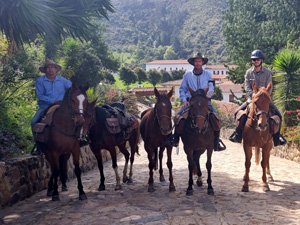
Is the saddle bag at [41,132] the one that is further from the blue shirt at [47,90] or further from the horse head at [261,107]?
the horse head at [261,107]

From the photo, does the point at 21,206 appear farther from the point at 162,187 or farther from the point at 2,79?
the point at 2,79

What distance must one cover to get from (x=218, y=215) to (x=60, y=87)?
179 inches

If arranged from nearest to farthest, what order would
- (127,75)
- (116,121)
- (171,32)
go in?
(116,121) < (127,75) < (171,32)

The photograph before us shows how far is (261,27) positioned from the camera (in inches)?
888

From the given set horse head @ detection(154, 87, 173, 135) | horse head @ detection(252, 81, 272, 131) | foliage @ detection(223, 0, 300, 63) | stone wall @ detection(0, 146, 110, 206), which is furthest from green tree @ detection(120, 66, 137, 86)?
horse head @ detection(252, 81, 272, 131)

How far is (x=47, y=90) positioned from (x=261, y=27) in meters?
17.9

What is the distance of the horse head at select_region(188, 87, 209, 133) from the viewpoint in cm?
736

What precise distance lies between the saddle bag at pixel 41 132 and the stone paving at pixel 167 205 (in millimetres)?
1392

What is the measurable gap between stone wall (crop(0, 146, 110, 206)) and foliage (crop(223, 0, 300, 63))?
56.4ft

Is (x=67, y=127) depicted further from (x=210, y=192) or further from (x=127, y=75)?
(x=127, y=75)

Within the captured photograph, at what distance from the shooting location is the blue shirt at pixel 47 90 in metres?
8.09

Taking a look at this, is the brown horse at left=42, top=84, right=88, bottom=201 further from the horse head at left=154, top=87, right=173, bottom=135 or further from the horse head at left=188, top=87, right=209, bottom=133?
the horse head at left=188, top=87, right=209, bottom=133

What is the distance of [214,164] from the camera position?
12.7m

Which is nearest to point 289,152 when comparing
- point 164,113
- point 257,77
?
point 257,77
